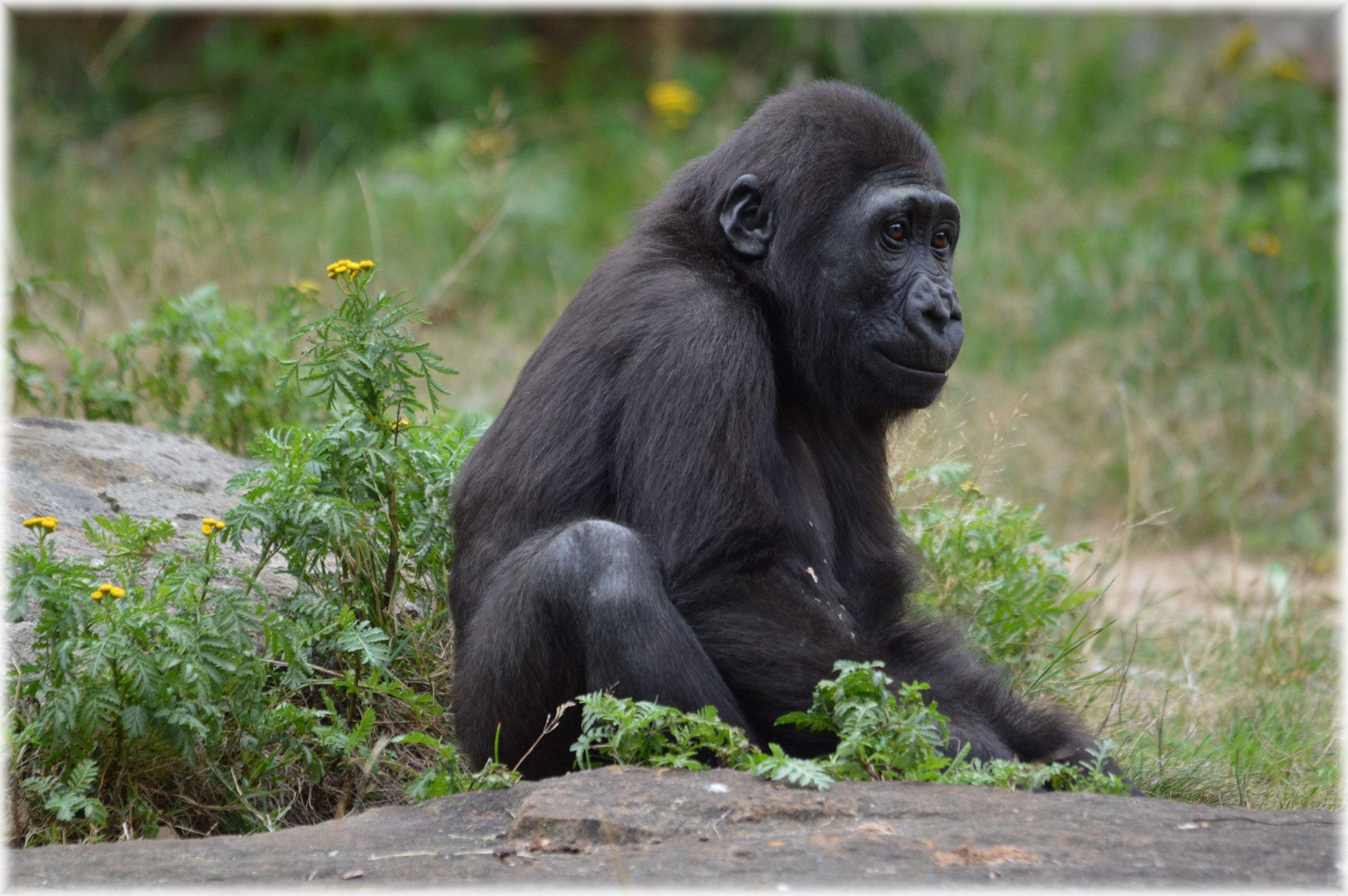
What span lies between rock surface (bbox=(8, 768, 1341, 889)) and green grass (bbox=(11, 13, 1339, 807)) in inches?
40.3

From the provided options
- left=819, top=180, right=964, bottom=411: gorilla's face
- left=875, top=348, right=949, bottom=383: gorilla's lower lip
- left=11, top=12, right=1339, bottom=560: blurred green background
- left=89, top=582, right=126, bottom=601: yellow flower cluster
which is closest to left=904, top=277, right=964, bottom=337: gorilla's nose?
left=819, top=180, right=964, bottom=411: gorilla's face

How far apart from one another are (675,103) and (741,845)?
8803 mm

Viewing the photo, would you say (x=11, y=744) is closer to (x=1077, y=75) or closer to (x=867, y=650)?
(x=867, y=650)

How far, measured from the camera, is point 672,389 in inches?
146

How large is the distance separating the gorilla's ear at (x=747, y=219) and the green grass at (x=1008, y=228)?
1.57ft

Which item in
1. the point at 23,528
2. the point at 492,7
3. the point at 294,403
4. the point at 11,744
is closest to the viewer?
the point at 11,744

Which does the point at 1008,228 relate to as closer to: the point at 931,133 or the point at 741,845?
the point at 931,133

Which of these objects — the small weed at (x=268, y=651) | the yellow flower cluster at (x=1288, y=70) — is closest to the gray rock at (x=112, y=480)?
the small weed at (x=268, y=651)

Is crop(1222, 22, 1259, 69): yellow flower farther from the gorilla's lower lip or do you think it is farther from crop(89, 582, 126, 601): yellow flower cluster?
crop(89, 582, 126, 601): yellow flower cluster

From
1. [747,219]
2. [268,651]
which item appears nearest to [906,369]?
[747,219]

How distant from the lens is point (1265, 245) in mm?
8758

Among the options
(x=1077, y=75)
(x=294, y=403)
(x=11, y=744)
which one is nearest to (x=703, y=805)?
(x=11, y=744)

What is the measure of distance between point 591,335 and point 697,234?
0.60 meters

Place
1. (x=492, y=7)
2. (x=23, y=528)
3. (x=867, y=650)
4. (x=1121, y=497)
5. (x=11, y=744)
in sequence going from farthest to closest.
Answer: (x=492, y=7)
(x=1121, y=497)
(x=23, y=528)
(x=867, y=650)
(x=11, y=744)
